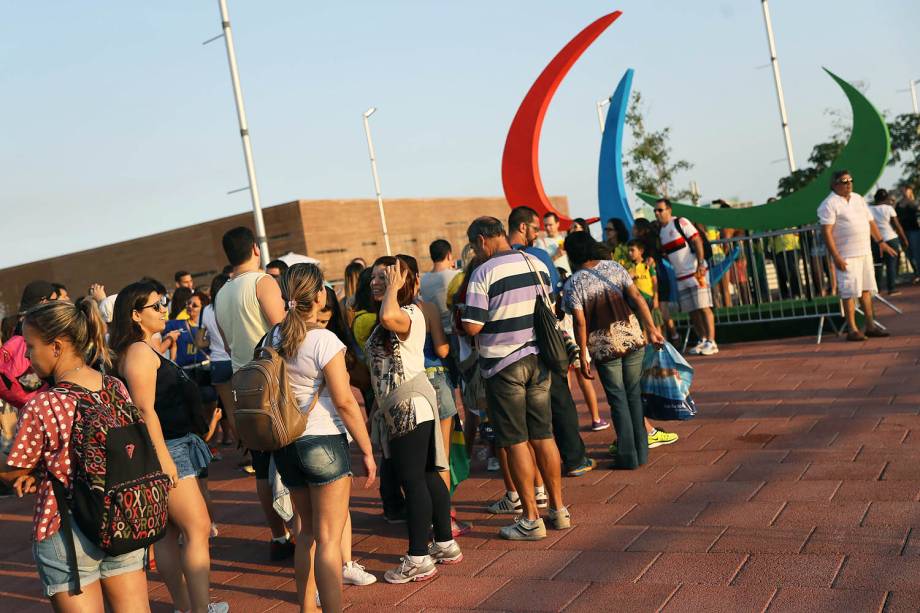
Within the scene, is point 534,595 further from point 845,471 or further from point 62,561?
point 845,471

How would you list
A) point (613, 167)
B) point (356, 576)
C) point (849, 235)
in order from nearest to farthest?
point (356, 576)
point (849, 235)
point (613, 167)

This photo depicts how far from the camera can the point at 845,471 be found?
5.66 meters

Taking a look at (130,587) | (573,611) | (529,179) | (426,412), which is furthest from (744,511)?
(529,179)

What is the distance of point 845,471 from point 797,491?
18.4 inches

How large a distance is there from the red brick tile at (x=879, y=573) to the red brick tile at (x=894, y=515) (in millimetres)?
477

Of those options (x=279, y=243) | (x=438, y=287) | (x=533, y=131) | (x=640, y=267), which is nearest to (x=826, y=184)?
(x=640, y=267)

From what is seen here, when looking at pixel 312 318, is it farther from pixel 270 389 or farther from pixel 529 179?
pixel 529 179

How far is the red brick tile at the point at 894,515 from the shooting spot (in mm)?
4637

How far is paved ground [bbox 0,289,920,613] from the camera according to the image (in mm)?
4172

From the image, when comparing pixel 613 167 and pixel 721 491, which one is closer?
pixel 721 491

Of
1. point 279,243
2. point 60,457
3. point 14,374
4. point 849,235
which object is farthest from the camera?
point 279,243

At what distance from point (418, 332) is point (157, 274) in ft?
87.5

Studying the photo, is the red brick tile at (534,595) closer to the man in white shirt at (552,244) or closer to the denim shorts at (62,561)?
the denim shorts at (62,561)

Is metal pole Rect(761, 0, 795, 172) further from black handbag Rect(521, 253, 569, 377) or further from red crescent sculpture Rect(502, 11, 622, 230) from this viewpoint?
black handbag Rect(521, 253, 569, 377)
